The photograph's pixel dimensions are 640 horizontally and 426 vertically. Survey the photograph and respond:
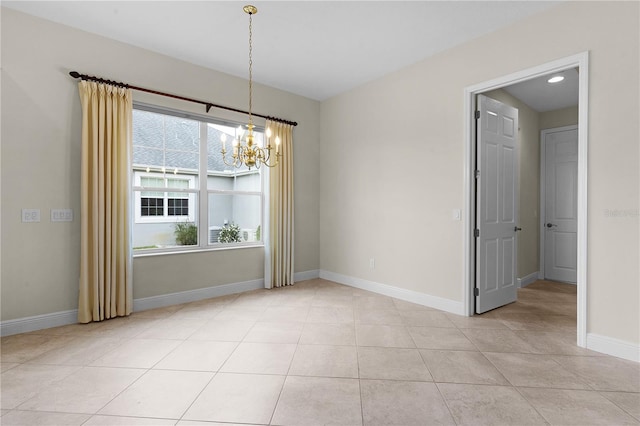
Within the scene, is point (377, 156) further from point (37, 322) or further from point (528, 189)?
point (37, 322)

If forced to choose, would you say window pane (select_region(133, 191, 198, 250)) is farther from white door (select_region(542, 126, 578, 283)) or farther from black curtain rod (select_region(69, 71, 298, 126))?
white door (select_region(542, 126, 578, 283))

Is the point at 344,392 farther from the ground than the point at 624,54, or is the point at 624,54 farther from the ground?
the point at 624,54

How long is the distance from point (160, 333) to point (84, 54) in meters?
3.04

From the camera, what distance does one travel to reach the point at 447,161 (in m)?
3.84

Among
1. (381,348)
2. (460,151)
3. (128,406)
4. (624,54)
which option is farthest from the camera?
(460,151)

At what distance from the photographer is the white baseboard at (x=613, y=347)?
2.53 metres

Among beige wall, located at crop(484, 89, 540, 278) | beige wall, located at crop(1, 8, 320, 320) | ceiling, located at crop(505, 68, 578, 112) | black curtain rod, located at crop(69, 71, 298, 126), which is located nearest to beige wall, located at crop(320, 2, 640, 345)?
black curtain rod, located at crop(69, 71, 298, 126)

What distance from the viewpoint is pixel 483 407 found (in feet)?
6.44

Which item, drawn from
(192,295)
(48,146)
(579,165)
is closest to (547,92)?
(579,165)

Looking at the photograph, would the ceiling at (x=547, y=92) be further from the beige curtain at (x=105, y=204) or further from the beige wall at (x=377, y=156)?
the beige curtain at (x=105, y=204)

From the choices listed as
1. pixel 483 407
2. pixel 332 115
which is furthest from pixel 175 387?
pixel 332 115

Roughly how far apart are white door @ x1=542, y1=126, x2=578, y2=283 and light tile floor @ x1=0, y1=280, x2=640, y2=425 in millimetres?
2189

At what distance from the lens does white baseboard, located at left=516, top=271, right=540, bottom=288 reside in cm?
514

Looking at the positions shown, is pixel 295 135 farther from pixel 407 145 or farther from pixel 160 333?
pixel 160 333
